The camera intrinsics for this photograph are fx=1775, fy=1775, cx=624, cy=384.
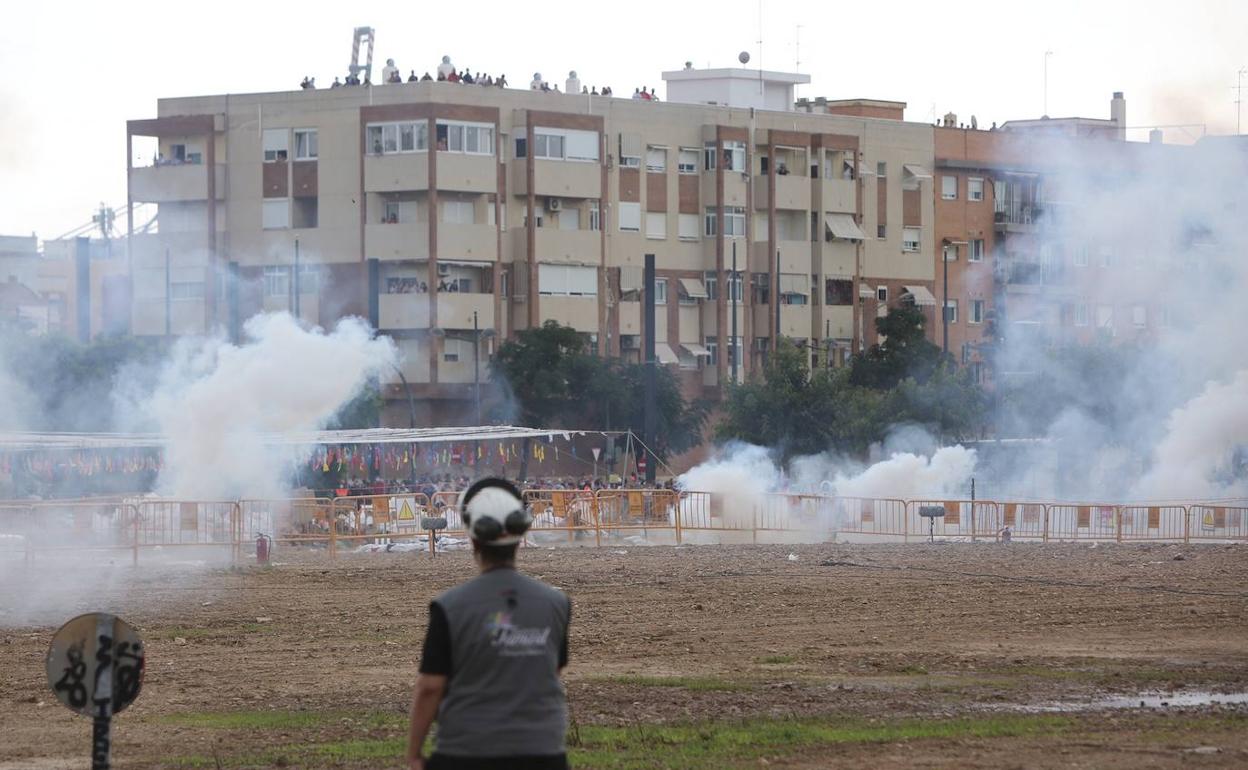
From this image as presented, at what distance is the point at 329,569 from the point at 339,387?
1585 cm

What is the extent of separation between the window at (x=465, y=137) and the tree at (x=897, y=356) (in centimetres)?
1763

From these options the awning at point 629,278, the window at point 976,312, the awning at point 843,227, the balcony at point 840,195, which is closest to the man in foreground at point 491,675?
the awning at point 629,278

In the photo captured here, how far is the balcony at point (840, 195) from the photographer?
8312 centimetres

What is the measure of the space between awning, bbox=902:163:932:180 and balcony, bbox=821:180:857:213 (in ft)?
12.0

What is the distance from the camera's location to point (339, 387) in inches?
1859

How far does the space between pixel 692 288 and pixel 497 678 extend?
7260 cm

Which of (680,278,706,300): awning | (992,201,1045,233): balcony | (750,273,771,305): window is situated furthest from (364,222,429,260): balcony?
(992,201,1045,233): balcony

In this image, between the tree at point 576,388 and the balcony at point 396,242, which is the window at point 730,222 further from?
the balcony at point 396,242

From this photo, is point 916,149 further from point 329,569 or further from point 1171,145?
point 329,569

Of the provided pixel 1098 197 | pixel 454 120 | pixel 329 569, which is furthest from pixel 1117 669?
pixel 454 120

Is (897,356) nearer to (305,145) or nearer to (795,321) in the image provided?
(795,321)

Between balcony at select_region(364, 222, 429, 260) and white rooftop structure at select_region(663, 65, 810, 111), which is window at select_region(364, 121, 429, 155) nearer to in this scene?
balcony at select_region(364, 222, 429, 260)

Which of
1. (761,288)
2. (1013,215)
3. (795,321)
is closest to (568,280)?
(761,288)

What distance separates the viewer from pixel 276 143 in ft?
242
